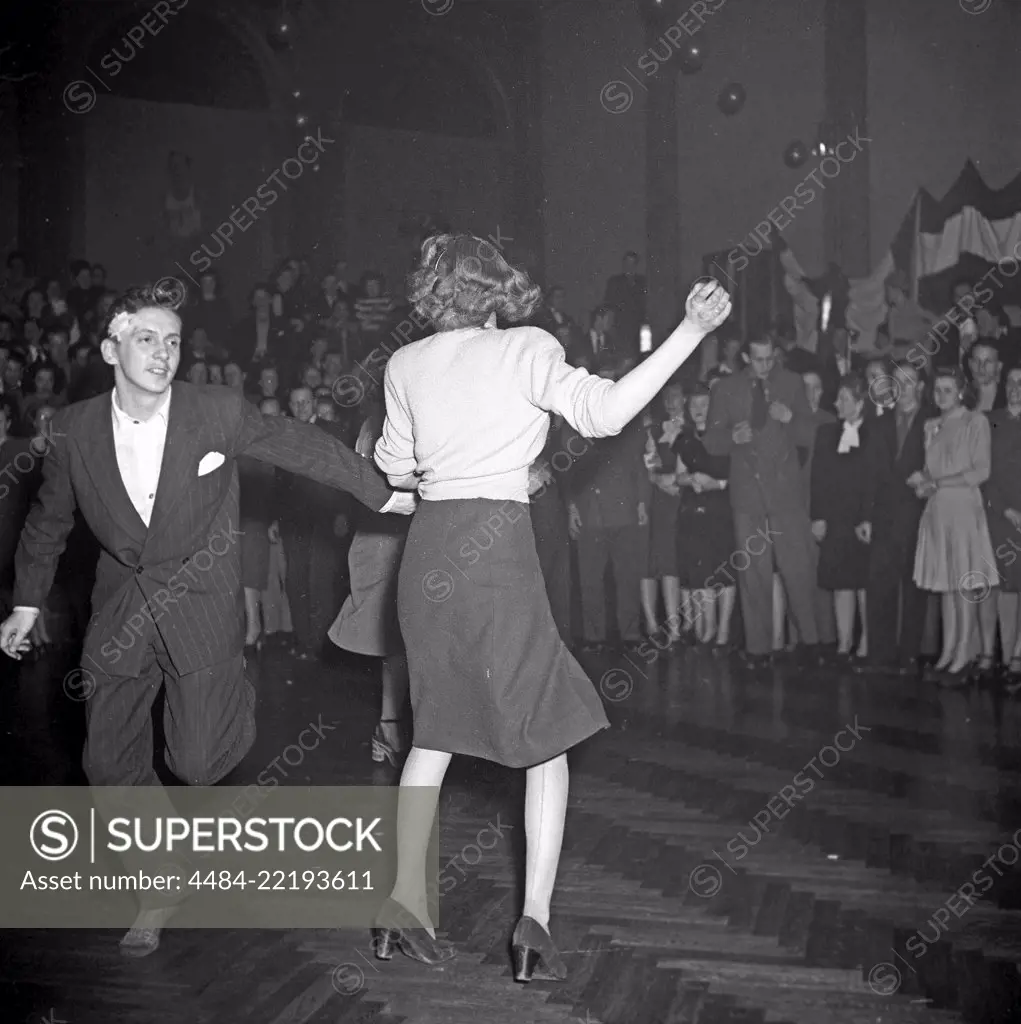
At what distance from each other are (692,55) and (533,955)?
9.67 m

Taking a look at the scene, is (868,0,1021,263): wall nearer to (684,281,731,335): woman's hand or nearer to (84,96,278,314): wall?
(84,96,278,314): wall

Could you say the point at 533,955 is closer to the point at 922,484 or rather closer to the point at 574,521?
the point at 922,484

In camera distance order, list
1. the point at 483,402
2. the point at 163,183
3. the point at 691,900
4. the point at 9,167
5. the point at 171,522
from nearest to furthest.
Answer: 1. the point at 483,402
2. the point at 171,522
3. the point at 691,900
4. the point at 9,167
5. the point at 163,183

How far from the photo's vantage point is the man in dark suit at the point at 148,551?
320 centimetres

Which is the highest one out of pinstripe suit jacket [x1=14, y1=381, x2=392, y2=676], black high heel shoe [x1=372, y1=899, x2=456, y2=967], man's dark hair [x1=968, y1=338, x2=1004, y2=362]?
man's dark hair [x1=968, y1=338, x2=1004, y2=362]

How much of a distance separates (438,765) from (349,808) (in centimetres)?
155

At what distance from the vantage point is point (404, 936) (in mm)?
3096

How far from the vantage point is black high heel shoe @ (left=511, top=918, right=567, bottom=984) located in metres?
2.94

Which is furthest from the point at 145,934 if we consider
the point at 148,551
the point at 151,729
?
the point at 148,551

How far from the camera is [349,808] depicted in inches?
175

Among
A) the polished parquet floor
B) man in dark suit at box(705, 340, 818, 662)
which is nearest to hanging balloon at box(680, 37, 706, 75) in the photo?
man in dark suit at box(705, 340, 818, 662)

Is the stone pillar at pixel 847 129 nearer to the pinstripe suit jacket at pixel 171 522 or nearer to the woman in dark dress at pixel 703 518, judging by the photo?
the woman in dark dress at pixel 703 518

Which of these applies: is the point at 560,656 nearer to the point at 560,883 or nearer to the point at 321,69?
the point at 560,883

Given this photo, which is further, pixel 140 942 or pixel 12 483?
pixel 12 483
